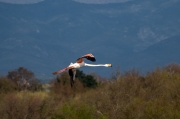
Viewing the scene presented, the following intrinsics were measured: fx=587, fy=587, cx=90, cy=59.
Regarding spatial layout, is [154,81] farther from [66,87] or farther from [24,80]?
[24,80]

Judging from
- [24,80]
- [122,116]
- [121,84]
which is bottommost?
[122,116]

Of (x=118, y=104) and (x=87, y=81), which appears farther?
(x=87, y=81)

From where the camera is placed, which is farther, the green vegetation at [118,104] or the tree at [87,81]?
the tree at [87,81]

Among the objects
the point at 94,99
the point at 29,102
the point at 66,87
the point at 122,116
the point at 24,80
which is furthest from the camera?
the point at 24,80

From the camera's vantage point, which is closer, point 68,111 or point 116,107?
point 116,107

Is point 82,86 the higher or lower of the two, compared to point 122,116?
higher

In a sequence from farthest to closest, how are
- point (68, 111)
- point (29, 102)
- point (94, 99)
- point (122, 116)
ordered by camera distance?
point (94, 99) < point (29, 102) < point (68, 111) < point (122, 116)

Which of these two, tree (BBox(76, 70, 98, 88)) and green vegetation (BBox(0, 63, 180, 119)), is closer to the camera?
green vegetation (BBox(0, 63, 180, 119))

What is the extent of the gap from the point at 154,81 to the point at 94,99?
4.67 m

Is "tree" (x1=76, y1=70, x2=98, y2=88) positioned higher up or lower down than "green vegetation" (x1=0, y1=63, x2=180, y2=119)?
higher up

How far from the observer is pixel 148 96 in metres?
38.9

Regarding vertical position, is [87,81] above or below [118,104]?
above

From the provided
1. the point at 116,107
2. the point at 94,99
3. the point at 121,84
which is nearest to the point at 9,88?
the point at 94,99

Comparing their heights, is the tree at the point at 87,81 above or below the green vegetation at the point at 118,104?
above
